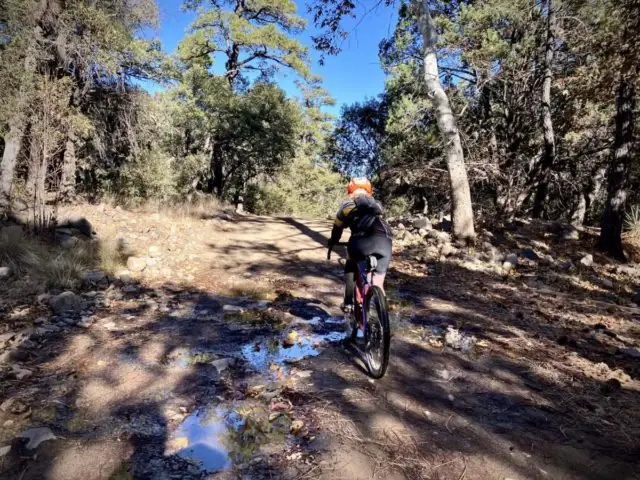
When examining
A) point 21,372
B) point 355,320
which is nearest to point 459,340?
point 355,320

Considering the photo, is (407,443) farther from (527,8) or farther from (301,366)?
(527,8)

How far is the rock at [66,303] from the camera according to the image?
5.17 meters

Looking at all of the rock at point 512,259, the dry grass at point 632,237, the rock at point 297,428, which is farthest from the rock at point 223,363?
the dry grass at point 632,237

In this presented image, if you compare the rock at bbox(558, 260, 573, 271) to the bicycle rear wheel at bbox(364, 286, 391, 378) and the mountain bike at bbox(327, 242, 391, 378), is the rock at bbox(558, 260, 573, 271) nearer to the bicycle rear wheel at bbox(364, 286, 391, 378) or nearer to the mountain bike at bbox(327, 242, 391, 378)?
the mountain bike at bbox(327, 242, 391, 378)

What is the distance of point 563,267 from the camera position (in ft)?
27.4

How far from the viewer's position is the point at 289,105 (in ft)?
61.5

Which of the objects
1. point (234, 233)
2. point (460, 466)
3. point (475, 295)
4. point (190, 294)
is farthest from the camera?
point (234, 233)

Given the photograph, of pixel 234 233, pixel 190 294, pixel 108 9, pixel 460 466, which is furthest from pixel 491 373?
pixel 108 9

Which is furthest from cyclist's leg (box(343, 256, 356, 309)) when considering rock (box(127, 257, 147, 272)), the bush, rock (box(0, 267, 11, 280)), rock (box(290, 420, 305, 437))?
→ the bush

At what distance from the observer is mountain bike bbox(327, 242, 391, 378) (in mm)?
3641

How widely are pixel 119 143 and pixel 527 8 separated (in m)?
13.2

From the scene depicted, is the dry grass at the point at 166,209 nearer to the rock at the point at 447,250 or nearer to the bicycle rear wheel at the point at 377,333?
the rock at the point at 447,250

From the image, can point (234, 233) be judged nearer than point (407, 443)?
No

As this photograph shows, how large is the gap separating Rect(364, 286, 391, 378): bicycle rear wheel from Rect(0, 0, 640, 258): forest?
5646 millimetres
